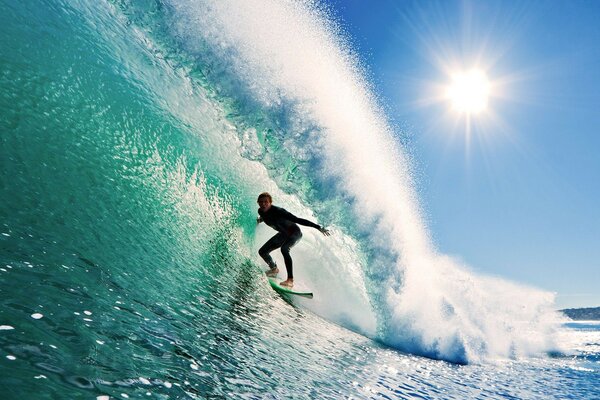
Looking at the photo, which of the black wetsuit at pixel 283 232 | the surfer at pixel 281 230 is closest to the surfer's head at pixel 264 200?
the surfer at pixel 281 230

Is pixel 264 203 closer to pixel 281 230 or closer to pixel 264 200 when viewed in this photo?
pixel 264 200

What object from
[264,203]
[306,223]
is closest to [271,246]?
[264,203]

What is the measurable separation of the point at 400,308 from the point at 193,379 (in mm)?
6836

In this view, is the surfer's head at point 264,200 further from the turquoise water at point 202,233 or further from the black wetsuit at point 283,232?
the turquoise water at point 202,233

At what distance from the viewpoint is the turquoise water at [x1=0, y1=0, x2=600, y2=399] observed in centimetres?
247

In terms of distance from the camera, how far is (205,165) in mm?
8875

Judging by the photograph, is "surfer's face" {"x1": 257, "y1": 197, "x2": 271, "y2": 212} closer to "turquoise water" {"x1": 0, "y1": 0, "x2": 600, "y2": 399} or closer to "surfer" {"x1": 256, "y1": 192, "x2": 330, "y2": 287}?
"surfer" {"x1": 256, "y1": 192, "x2": 330, "y2": 287}

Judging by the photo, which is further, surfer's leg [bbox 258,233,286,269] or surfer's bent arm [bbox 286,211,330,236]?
surfer's leg [bbox 258,233,286,269]

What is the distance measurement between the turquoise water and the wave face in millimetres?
43

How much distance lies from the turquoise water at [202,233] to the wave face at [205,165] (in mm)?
A: 43

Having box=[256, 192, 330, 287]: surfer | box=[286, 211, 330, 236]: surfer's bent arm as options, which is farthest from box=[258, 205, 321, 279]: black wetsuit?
box=[286, 211, 330, 236]: surfer's bent arm

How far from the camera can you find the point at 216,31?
833 cm

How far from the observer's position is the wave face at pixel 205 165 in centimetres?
459

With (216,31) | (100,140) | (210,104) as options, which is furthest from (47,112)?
(216,31)
